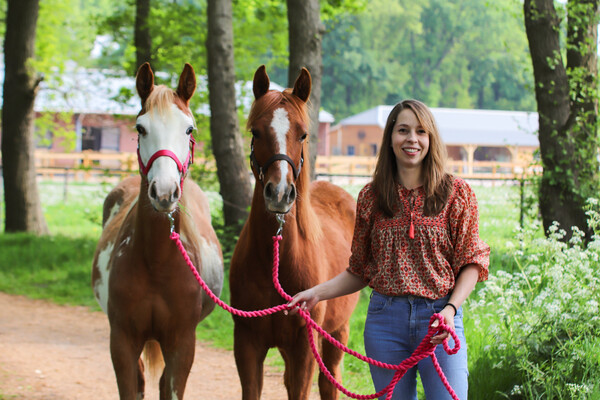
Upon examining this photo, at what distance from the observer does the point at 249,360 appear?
324 cm

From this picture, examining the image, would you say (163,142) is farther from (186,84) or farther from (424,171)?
(424,171)

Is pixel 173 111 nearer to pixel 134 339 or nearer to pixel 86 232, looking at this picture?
pixel 134 339

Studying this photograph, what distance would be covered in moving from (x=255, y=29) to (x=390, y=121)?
36.4 ft

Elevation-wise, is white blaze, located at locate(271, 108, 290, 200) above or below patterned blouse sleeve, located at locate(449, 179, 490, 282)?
above

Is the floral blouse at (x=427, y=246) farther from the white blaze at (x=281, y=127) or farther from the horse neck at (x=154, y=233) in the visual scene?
the horse neck at (x=154, y=233)

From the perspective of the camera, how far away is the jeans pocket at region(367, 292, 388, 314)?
255 centimetres

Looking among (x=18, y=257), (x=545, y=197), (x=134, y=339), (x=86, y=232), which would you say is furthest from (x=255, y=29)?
(x=134, y=339)

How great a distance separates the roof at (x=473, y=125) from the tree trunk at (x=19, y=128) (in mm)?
31861

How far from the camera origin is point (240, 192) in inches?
336

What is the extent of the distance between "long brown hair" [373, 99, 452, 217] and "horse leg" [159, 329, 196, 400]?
1.45m

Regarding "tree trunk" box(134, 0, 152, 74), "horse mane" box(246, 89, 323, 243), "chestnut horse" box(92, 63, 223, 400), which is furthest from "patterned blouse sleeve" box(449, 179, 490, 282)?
"tree trunk" box(134, 0, 152, 74)

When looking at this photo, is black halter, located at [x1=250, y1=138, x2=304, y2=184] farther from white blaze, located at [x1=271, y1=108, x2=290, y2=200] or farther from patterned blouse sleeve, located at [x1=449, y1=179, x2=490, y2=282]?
patterned blouse sleeve, located at [x1=449, y1=179, x2=490, y2=282]

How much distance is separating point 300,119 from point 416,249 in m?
0.96

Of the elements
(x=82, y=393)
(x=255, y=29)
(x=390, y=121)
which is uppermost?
(x=255, y=29)
